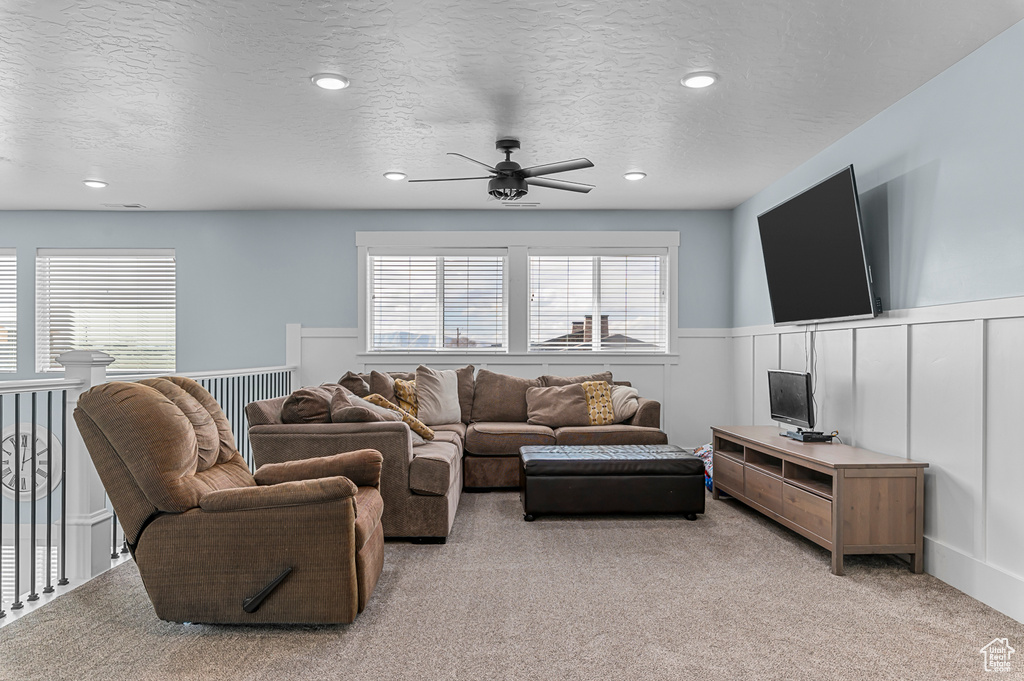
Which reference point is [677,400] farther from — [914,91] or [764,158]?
[914,91]

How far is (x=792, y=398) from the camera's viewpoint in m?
4.36

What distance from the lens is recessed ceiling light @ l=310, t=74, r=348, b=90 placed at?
3.31 meters

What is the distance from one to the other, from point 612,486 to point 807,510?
1188mm

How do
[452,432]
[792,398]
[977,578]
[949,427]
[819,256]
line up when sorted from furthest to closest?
1. [452,432]
2. [792,398]
3. [819,256]
4. [949,427]
5. [977,578]

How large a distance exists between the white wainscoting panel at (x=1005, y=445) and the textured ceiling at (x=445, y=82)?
1.35m

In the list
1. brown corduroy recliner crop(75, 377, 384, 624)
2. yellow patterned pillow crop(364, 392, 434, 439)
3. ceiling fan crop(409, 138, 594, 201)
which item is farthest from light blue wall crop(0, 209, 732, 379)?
→ brown corduroy recliner crop(75, 377, 384, 624)

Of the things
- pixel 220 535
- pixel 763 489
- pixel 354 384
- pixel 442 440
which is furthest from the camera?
pixel 354 384

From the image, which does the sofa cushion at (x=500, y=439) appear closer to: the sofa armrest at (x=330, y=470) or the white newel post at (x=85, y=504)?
the sofa armrest at (x=330, y=470)

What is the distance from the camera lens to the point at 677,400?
6.55 metres

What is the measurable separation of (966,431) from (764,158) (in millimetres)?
2435

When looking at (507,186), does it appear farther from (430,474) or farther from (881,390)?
(881,390)

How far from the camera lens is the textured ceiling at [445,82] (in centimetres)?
272

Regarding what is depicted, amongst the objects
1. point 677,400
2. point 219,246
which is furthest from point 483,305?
point 219,246

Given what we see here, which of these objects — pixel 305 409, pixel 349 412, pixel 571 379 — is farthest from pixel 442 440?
pixel 571 379
